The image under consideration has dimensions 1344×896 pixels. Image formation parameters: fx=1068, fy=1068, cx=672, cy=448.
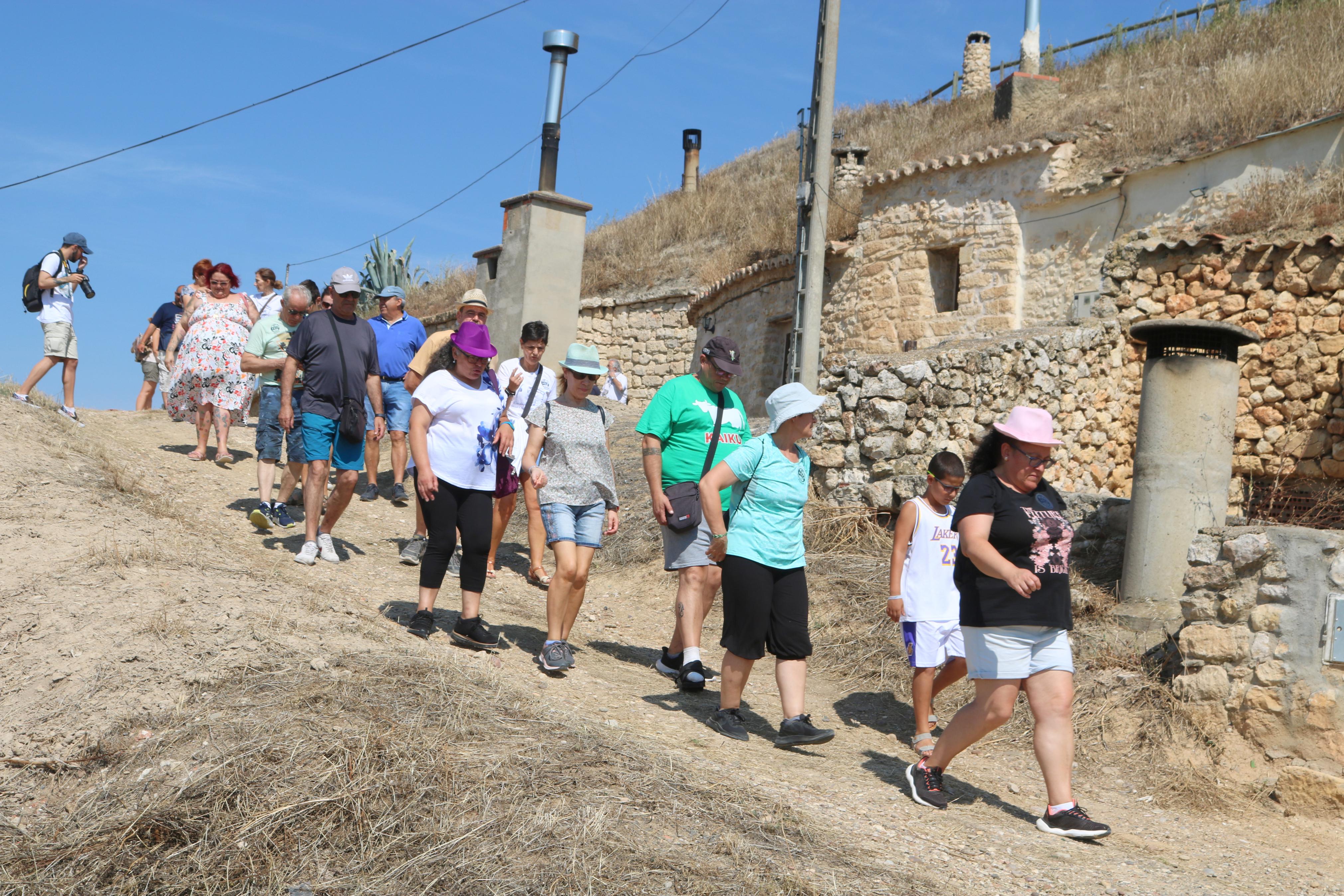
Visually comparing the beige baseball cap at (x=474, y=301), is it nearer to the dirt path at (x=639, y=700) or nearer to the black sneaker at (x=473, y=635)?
the dirt path at (x=639, y=700)

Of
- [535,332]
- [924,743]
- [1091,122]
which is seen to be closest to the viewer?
[924,743]

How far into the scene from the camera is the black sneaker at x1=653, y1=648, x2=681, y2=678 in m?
6.08

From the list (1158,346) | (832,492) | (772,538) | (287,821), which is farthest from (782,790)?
(832,492)

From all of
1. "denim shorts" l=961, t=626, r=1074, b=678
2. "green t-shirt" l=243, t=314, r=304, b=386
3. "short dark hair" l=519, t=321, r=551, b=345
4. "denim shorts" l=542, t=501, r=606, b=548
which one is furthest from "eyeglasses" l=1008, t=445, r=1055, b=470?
"green t-shirt" l=243, t=314, r=304, b=386

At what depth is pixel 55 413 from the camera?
33.2 ft

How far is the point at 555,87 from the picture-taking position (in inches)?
493

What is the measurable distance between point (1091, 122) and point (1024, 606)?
12385mm

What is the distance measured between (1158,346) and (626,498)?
15.9 ft

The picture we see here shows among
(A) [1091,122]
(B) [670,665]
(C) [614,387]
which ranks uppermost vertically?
(A) [1091,122]

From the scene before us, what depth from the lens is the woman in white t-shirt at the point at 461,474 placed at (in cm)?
559

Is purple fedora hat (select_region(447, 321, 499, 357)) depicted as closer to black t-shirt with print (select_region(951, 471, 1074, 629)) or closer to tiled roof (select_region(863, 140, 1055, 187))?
black t-shirt with print (select_region(951, 471, 1074, 629))

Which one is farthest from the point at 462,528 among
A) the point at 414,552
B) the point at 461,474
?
the point at 414,552

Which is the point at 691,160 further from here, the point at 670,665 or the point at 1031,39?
the point at 670,665

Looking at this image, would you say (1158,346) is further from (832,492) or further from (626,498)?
(626,498)
